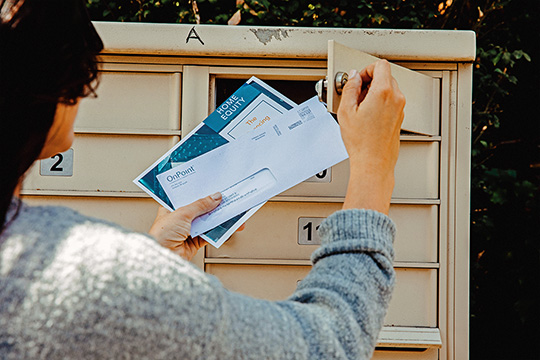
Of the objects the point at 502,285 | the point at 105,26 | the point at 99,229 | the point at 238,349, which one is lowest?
the point at 502,285

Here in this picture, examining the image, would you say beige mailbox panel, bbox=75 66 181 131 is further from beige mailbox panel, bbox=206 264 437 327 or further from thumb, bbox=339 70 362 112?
thumb, bbox=339 70 362 112

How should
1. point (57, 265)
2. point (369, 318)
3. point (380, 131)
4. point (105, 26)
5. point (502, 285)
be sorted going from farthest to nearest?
1. point (502, 285)
2. point (105, 26)
3. point (380, 131)
4. point (369, 318)
5. point (57, 265)

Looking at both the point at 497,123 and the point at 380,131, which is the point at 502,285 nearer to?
the point at 497,123

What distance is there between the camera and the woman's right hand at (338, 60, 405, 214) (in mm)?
714

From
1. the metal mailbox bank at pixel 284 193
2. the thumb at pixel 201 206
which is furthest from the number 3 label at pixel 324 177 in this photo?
the thumb at pixel 201 206

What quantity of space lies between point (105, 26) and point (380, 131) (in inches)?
34.4

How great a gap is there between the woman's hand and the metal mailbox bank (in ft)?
0.79

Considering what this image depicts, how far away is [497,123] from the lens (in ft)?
8.63

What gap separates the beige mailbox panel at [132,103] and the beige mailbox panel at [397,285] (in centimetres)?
41

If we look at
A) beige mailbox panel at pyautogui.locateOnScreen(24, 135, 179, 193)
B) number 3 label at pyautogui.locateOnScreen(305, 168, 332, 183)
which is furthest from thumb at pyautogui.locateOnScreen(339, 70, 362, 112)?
beige mailbox panel at pyautogui.locateOnScreen(24, 135, 179, 193)

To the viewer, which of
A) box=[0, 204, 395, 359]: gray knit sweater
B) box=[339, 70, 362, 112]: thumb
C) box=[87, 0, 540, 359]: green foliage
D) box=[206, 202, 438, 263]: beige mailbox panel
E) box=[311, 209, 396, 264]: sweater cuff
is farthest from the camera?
box=[87, 0, 540, 359]: green foliage

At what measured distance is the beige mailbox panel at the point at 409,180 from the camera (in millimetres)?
1370

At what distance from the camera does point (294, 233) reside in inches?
54.1

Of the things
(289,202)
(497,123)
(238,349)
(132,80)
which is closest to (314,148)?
(289,202)
